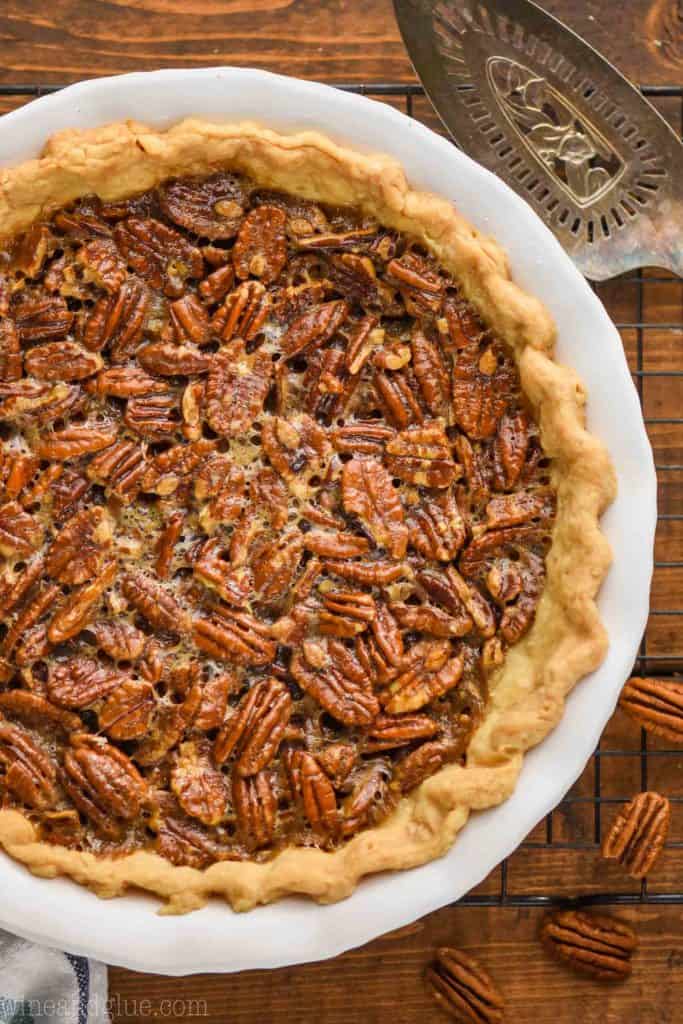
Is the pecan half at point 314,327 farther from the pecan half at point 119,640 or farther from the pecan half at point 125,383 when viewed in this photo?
the pecan half at point 119,640

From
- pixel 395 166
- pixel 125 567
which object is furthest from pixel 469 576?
pixel 395 166

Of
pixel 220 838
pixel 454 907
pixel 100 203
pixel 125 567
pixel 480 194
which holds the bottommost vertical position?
pixel 454 907

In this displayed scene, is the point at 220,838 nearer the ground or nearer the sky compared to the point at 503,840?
nearer the ground

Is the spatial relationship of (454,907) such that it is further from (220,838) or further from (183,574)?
(183,574)

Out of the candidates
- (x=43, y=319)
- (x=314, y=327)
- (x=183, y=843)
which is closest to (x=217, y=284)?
(x=314, y=327)

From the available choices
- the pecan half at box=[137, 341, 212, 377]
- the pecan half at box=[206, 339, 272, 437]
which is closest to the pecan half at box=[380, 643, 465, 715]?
the pecan half at box=[206, 339, 272, 437]

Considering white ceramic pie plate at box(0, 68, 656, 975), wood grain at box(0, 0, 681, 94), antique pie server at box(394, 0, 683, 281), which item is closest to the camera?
white ceramic pie plate at box(0, 68, 656, 975)

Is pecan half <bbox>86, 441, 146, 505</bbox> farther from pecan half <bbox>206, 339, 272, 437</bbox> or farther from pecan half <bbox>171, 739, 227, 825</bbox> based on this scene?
pecan half <bbox>171, 739, 227, 825</bbox>

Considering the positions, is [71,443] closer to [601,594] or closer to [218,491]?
[218,491]
